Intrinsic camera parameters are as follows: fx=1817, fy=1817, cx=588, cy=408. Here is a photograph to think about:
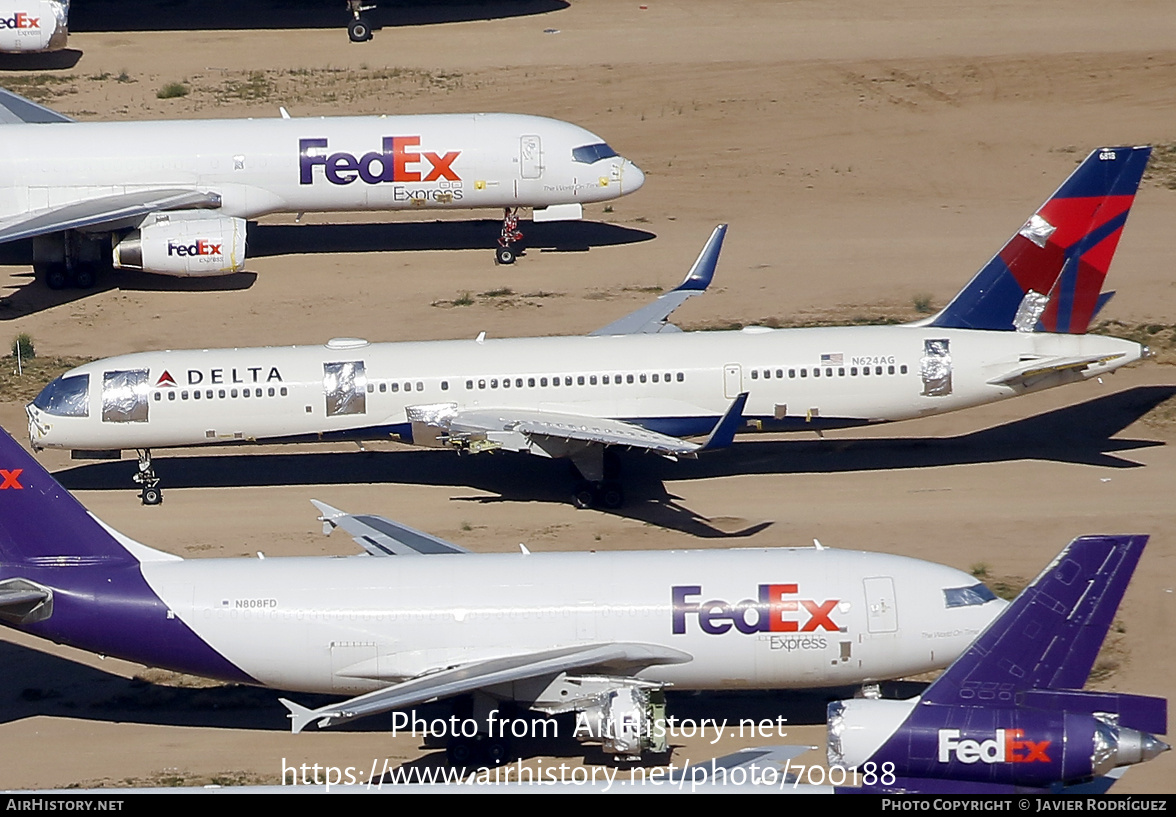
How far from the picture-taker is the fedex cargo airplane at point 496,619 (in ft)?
103

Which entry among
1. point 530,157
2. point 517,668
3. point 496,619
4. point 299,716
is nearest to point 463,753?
point 517,668

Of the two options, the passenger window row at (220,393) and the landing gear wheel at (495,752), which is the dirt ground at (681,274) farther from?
the passenger window row at (220,393)

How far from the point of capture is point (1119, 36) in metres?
72.8

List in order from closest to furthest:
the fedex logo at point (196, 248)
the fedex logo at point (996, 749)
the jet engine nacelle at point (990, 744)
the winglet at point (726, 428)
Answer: the jet engine nacelle at point (990, 744) → the fedex logo at point (996, 749) → the winglet at point (726, 428) → the fedex logo at point (196, 248)

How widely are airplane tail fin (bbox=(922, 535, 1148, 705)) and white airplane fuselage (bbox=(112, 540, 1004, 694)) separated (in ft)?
15.4

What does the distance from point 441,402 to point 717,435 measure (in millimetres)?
6960

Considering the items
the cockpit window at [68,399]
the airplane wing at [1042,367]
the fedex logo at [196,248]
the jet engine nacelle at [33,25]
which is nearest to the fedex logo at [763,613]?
the airplane wing at [1042,367]

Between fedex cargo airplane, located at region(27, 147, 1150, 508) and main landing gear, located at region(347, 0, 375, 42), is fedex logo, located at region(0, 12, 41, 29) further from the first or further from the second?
fedex cargo airplane, located at region(27, 147, 1150, 508)

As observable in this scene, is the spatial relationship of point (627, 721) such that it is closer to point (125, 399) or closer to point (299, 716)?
point (299, 716)

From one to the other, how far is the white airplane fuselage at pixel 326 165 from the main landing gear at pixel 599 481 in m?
15.3

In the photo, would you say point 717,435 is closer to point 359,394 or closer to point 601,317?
point 359,394

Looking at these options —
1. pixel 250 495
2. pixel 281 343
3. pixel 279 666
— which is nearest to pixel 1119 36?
pixel 281 343

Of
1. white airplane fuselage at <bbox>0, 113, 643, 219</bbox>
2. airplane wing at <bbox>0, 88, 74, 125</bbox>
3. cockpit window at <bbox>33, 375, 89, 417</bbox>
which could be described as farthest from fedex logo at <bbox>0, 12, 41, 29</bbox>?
cockpit window at <bbox>33, 375, 89, 417</bbox>
